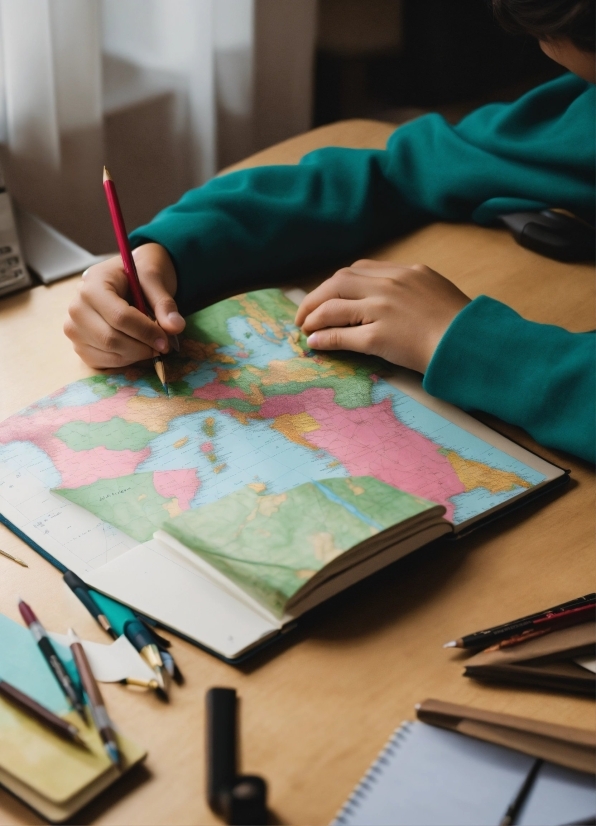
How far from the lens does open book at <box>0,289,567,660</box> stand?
22.8 inches

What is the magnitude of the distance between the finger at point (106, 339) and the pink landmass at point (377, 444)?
5.6 inches

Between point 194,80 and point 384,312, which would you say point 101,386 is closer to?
point 384,312

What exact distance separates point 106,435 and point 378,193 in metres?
0.55

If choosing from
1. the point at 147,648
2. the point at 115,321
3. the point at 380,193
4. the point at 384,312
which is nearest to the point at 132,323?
the point at 115,321

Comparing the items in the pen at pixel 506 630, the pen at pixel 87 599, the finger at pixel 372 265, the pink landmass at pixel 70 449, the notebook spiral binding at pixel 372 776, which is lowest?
the notebook spiral binding at pixel 372 776

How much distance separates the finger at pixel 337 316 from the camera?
0.85m

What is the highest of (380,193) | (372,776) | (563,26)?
(563,26)

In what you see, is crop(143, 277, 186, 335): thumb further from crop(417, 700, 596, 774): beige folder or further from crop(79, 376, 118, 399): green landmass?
crop(417, 700, 596, 774): beige folder

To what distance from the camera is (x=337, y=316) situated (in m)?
0.85

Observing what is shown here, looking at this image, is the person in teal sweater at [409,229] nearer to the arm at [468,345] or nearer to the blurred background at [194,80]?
the arm at [468,345]

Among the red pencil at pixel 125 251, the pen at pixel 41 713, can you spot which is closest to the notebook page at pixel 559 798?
the pen at pixel 41 713

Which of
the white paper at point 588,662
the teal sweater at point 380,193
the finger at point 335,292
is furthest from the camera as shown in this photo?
the teal sweater at point 380,193

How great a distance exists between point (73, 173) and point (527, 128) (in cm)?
72

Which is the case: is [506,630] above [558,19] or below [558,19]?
below
